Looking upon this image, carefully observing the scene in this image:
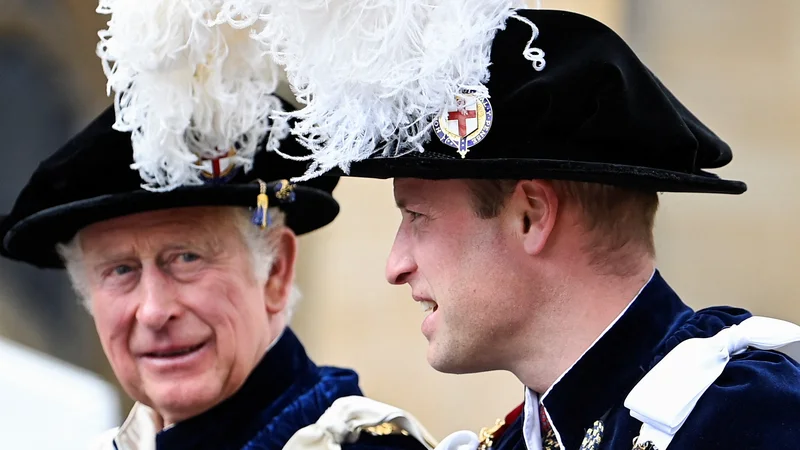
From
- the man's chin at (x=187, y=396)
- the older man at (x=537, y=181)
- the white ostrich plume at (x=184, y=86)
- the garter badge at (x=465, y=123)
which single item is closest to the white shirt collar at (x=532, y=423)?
the older man at (x=537, y=181)

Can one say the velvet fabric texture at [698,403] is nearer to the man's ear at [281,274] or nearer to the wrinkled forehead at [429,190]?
the wrinkled forehead at [429,190]

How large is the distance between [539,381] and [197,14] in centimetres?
139

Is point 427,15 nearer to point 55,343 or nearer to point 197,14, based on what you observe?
point 197,14

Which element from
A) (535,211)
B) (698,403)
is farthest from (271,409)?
(698,403)

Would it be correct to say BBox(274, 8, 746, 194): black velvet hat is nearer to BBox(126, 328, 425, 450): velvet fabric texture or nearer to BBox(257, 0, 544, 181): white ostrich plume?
BBox(257, 0, 544, 181): white ostrich plume

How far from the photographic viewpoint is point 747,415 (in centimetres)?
192

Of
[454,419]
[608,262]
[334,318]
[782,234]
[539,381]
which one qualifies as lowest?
[454,419]

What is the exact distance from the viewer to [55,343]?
7004mm

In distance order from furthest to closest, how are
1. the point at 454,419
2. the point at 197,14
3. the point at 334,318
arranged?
the point at 334,318 → the point at 454,419 → the point at 197,14

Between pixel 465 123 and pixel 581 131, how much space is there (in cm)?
23

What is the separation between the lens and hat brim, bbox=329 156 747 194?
2055mm

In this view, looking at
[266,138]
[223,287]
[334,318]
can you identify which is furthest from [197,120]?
[334,318]

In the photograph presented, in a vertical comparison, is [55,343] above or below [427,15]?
below

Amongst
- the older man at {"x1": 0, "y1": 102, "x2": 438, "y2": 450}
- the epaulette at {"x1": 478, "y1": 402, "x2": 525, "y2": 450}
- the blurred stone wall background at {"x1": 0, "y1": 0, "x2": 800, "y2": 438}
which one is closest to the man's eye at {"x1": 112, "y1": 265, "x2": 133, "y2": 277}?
the older man at {"x1": 0, "y1": 102, "x2": 438, "y2": 450}
